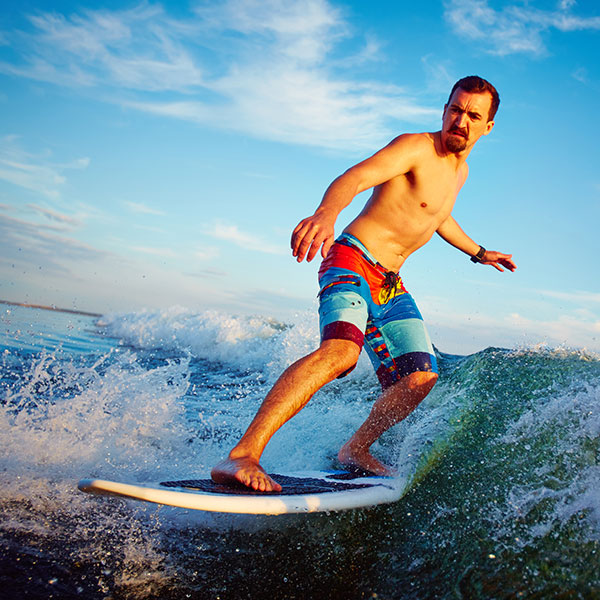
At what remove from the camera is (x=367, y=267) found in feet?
10.1

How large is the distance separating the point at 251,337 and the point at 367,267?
10740mm

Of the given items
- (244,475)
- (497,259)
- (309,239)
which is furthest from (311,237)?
(497,259)

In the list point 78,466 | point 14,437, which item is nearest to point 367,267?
point 78,466

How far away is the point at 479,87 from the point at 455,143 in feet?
1.12

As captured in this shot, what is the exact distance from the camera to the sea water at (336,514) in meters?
1.86

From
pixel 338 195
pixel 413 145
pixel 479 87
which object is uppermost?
pixel 479 87

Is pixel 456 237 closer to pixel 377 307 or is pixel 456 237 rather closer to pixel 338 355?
pixel 377 307

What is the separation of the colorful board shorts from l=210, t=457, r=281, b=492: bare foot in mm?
858

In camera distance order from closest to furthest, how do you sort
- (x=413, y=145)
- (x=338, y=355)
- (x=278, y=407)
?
1. (x=278, y=407)
2. (x=338, y=355)
3. (x=413, y=145)

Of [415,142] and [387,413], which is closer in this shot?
[415,142]

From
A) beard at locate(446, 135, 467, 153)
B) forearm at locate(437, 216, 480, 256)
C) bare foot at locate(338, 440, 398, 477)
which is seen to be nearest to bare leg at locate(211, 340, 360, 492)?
bare foot at locate(338, 440, 398, 477)

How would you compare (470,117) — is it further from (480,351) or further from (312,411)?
(312,411)

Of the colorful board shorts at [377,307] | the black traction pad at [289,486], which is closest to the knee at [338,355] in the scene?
the colorful board shorts at [377,307]

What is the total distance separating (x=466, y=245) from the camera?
406 cm
